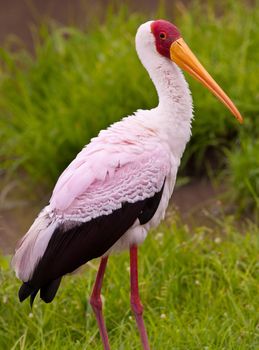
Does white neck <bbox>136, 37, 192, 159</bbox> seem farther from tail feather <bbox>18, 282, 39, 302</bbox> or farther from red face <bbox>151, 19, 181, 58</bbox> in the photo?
tail feather <bbox>18, 282, 39, 302</bbox>

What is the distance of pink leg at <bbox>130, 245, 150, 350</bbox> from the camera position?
187 inches

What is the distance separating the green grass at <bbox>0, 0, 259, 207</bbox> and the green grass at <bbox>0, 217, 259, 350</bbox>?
2.51 ft

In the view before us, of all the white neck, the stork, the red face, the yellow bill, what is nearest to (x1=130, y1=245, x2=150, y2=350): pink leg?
the stork

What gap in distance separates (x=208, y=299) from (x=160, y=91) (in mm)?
1066

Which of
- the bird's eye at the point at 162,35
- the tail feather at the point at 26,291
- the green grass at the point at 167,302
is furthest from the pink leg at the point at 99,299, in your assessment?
the bird's eye at the point at 162,35

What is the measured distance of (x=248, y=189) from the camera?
20.8 feet

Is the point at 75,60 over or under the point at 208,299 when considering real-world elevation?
over

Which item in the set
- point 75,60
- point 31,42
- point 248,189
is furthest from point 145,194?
point 31,42

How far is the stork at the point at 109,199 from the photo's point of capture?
4.55m

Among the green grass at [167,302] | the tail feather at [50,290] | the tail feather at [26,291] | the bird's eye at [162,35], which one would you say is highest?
the bird's eye at [162,35]

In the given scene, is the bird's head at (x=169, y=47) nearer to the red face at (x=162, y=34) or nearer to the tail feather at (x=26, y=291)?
the red face at (x=162, y=34)

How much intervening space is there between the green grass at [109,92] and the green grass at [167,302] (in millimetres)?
766

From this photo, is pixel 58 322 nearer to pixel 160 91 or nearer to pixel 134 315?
pixel 134 315

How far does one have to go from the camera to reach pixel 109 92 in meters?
7.17
